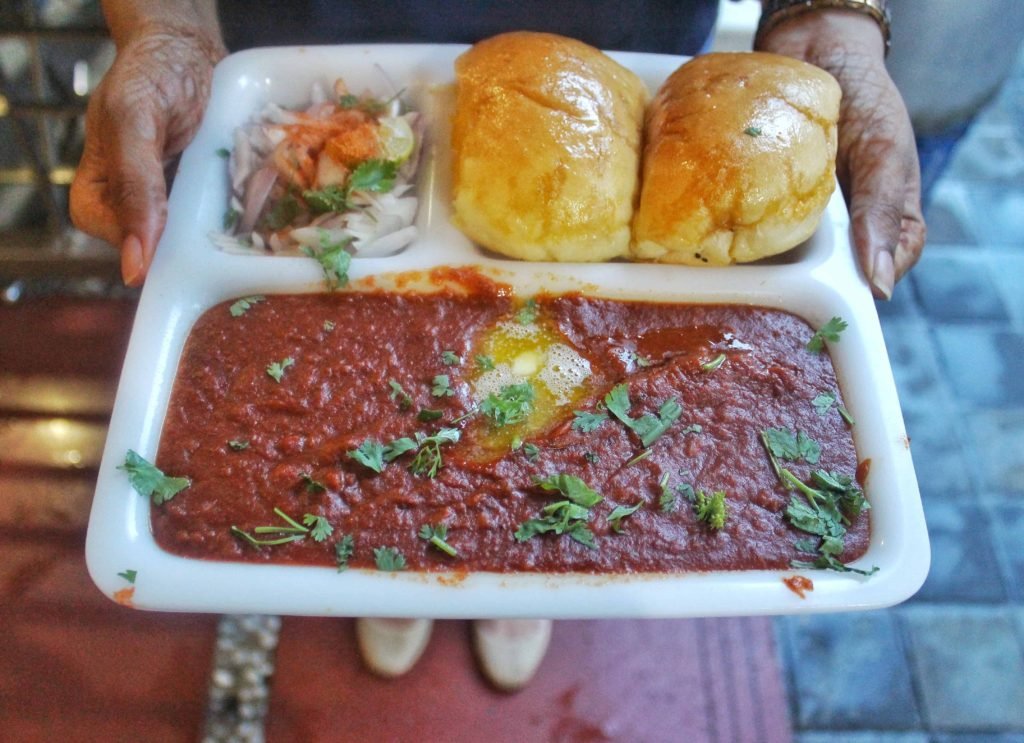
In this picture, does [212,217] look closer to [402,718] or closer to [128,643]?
[128,643]

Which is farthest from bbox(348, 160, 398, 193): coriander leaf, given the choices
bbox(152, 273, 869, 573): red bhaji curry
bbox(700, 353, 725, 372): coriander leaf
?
bbox(700, 353, 725, 372): coriander leaf

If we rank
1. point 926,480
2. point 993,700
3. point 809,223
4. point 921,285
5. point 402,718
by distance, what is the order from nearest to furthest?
point 809,223, point 402,718, point 993,700, point 926,480, point 921,285

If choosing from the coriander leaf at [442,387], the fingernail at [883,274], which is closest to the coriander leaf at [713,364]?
the fingernail at [883,274]

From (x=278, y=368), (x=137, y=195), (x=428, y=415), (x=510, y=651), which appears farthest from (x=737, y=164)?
(x=510, y=651)

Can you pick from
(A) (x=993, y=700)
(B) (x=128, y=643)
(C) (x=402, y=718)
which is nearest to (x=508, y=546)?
(C) (x=402, y=718)

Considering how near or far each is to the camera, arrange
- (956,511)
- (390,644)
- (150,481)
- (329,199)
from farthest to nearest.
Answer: (956,511), (390,644), (329,199), (150,481)

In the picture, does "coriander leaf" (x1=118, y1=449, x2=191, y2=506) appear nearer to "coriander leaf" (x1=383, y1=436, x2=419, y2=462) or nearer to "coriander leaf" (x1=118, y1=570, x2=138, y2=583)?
"coriander leaf" (x1=118, y1=570, x2=138, y2=583)

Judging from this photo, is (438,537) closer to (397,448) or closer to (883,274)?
(397,448)
